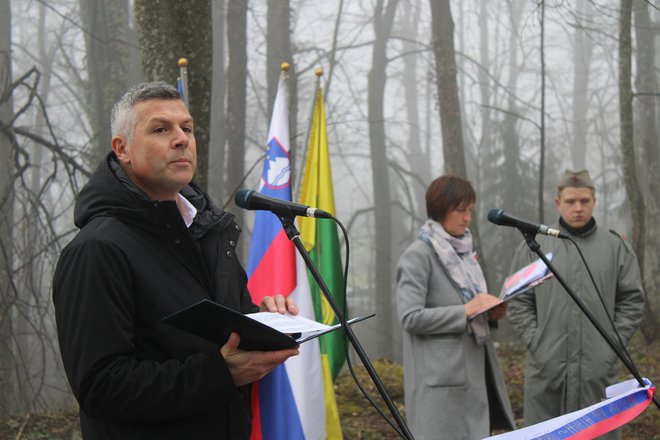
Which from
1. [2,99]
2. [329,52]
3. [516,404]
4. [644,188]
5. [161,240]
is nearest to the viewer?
[161,240]

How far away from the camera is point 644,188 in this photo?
1130 centimetres

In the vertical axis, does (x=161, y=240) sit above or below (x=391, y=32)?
below

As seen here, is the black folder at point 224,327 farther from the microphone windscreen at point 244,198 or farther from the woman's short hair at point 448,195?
the woman's short hair at point 448,195

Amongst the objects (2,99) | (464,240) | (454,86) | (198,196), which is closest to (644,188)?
(454,86)

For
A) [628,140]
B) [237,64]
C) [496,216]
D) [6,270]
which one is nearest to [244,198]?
[496,216]

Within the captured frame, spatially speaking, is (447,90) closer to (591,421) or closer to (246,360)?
(591,421)

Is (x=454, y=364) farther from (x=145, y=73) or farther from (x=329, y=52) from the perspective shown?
(x=329, y=52)

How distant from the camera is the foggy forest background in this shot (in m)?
10.4

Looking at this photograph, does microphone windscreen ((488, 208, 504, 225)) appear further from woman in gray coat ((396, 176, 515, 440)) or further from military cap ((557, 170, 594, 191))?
military cap ((557, 170, 594, 191))

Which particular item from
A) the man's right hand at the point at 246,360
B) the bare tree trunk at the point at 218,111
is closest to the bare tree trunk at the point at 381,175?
the bare tree trunk at the point at 218,111

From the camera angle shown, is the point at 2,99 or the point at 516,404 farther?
the point at 516,404

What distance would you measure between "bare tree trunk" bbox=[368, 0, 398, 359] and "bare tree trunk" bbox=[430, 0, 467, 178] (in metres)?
4.61

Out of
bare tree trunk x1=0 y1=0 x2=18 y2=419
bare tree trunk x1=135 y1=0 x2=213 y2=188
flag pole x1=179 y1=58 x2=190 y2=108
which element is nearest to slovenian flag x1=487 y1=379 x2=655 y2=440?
flag pole x1=179 y1=58 x2=190 y2=108

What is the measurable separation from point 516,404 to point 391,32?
405 inches
